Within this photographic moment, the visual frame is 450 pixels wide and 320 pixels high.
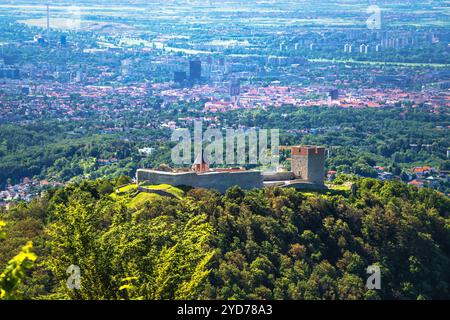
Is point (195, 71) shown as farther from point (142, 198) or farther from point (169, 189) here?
point (142, 198)

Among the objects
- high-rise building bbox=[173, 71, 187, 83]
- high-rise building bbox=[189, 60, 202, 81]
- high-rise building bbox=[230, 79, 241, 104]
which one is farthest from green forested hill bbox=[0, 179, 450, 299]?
high-rise building bbox=[189, 60, 202, 81]

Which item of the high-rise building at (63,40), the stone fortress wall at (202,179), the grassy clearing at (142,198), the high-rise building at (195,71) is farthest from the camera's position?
the high-rise building at (63,40)

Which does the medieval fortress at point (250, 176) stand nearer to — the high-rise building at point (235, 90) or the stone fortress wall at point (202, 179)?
the stone fortress wall at point (202, 179)

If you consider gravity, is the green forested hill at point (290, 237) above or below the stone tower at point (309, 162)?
below

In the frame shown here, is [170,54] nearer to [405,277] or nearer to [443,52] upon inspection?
[443,52]

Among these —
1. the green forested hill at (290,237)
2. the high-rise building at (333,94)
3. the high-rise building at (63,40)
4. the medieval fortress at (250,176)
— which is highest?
the medieval fortress at (250,176)

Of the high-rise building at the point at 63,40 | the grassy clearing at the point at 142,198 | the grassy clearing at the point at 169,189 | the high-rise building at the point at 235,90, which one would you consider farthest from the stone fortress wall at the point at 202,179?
the high-rise building at the point at 63,40

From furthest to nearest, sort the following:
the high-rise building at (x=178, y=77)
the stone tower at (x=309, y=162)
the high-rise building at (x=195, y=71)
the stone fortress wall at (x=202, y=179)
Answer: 1. the high-rise building at (x=195, y=71)
2. the high-rise building at (x=178, y=77)
3. the stone tower at (x=309, y=162)
4. the stone fortress wall at (x=202, y=179)

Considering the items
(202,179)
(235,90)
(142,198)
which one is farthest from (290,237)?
(235,90)

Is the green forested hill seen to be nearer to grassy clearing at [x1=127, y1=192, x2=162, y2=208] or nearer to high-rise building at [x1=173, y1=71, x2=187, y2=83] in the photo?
grassy clearing at [x1=127, y1=192, x2=162, y2=208]

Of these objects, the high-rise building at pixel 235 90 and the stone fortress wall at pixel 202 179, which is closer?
the stone fortress wall at pixel 202 179
